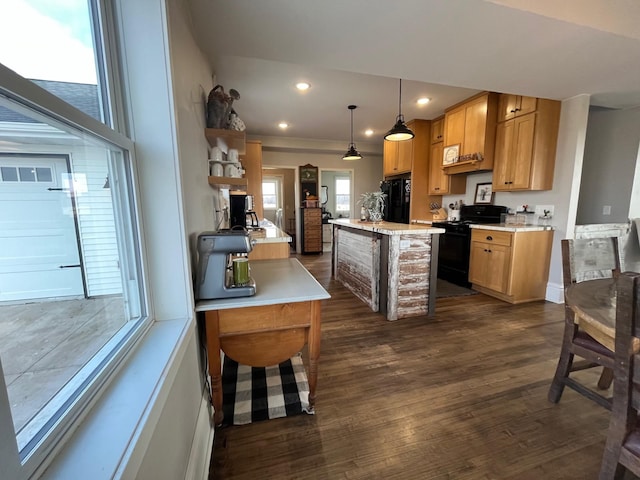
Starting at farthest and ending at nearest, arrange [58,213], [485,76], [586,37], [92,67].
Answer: [485,76] → [586,37] → [92,67] → [58,213]

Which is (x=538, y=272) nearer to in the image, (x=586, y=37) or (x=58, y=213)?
(x=586, y=37)

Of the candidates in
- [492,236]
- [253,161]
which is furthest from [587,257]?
[253,161]

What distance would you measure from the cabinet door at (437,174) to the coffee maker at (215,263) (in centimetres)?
417

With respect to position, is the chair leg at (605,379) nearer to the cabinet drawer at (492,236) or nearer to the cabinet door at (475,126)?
the cabinet drawer at (492,236)

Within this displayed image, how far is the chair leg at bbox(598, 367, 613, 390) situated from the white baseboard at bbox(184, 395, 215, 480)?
2.35m

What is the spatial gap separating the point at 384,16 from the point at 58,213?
196 cm

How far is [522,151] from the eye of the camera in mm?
3273

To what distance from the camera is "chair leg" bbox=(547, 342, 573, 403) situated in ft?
5.06

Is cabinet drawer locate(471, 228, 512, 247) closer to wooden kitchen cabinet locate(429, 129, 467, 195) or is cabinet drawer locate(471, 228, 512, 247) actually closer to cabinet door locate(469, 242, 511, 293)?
cabinet door locate(469, 242, 511, 293)

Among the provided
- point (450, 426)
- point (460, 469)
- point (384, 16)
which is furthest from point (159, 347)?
point (384, 16)

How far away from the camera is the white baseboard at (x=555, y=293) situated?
3.13 m

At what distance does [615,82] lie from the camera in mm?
2617

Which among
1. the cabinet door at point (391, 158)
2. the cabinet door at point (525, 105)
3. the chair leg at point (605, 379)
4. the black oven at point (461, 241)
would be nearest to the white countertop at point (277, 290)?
the chair leg at point (605, 379)

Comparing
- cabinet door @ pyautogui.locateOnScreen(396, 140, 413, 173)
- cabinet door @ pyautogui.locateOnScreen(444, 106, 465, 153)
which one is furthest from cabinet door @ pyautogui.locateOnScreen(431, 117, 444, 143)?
cabinet door @ pyautogui.locateOnScreen(396, 140, 413, 173)
